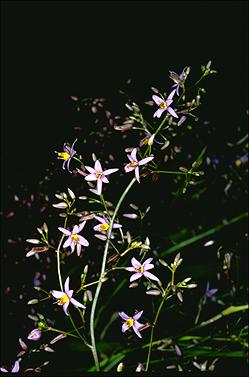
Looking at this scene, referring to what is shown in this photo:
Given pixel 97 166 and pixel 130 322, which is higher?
pixel 97 166

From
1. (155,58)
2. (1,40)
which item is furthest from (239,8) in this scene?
(1,40)

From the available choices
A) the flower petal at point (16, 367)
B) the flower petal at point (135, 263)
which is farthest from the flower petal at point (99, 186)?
the flower petal at point (16, 367)

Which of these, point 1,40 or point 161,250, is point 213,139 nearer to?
point 161,250

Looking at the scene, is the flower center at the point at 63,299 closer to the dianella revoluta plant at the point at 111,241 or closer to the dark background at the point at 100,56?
the dianella revoluta plant at the point at 111,241

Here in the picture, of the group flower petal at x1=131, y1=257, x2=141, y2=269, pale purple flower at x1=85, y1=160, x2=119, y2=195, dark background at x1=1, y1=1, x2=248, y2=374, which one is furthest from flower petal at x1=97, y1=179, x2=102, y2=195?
dark background at x1=1, y1=1, x2=248, y2=374

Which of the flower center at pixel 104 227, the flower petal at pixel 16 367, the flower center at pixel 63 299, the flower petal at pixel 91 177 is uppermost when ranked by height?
the flower petal at pixel 91 177

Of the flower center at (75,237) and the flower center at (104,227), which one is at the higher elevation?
the flower center at (104,227)

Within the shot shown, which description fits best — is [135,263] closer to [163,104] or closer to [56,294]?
[56,294]

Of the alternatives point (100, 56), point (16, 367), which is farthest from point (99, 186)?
point (100, 56)
